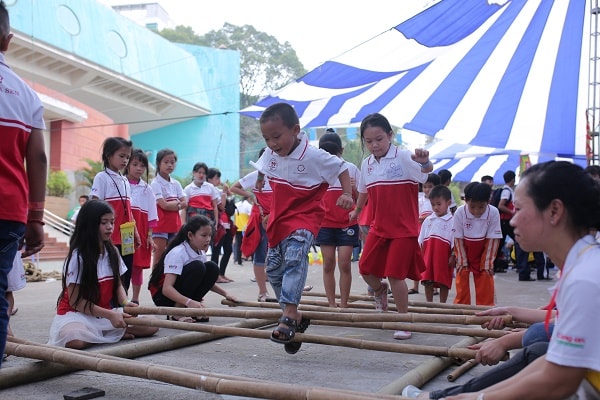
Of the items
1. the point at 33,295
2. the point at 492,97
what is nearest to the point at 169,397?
the point at 33,295

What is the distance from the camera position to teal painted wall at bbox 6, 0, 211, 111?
65.5 ft

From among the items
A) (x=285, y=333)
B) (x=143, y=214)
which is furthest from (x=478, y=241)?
(x=143, y=214)

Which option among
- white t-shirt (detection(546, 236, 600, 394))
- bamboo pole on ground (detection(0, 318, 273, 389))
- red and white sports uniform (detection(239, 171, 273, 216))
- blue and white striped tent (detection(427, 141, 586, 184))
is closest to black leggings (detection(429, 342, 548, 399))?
white t-shirt (detection(546, 236, 600, 394))

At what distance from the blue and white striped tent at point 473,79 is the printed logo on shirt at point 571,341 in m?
6.58

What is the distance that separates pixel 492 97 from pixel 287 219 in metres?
7.17

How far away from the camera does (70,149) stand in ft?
72.1

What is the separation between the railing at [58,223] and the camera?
17.2 metres

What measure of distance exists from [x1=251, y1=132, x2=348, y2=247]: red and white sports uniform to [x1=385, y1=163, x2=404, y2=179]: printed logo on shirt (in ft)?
3.01

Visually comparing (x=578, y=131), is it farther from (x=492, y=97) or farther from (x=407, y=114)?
(x=407, y=114)

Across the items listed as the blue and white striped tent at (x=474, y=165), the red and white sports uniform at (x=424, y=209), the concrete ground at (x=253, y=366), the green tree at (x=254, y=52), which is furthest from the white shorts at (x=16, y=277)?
the green tree at (x=254, y=52)

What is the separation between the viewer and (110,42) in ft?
78.3

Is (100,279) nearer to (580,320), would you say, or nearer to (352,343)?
(352,343)

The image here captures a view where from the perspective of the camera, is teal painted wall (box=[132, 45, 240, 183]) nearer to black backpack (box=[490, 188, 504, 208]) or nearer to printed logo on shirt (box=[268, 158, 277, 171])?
black backpack (box=[490, 188, 504, 208])

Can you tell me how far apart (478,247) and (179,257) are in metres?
2.74
